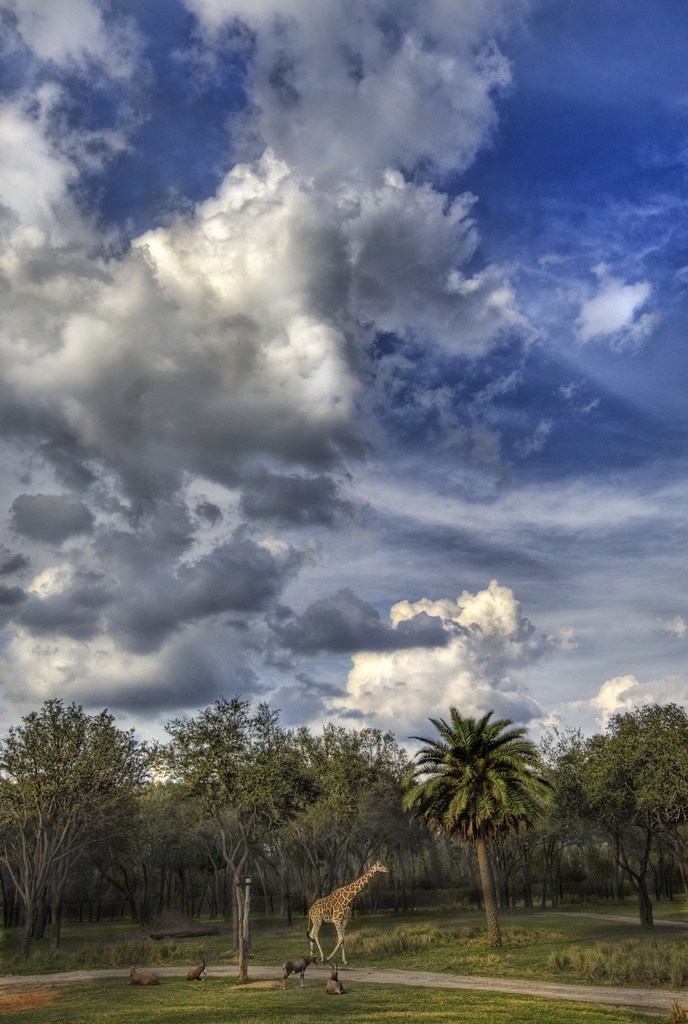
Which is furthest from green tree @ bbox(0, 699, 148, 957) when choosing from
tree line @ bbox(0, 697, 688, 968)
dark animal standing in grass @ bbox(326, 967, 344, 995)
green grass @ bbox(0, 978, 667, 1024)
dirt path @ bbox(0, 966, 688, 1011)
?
dark animal standing in grass @ bbox(326, 967, 344, 995)

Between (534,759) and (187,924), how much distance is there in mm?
29755

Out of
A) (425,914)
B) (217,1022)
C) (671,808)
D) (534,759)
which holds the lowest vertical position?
(425,914)

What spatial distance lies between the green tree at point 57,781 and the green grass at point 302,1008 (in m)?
18.4

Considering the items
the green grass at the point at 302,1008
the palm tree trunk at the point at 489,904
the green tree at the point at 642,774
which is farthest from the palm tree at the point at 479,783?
the green grass at the point at 302,1008

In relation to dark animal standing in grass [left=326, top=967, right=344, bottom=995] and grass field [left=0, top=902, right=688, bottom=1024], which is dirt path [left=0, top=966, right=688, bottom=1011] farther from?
dark animal standing in grass [left=326, top=967, right=344, bottom=995]

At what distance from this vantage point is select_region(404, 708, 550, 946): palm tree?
40812 mm

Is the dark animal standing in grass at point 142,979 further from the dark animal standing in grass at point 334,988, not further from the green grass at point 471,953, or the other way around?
the dark animal standing in grass at point 334,988

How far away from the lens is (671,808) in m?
45.8

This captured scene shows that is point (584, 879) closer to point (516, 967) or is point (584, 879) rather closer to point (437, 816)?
point (437, 816)

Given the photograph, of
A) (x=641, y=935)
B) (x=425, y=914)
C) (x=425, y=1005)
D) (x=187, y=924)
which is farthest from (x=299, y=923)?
(x=425, y=1005)

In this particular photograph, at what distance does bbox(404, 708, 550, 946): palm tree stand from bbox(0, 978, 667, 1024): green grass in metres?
17.0

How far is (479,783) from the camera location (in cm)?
4194

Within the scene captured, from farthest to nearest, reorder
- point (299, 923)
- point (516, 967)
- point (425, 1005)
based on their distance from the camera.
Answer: point (299, 923)
point (516, 967)
point (425, 1005)

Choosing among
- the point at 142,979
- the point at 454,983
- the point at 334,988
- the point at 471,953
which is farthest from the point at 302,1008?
the point at 471,953
